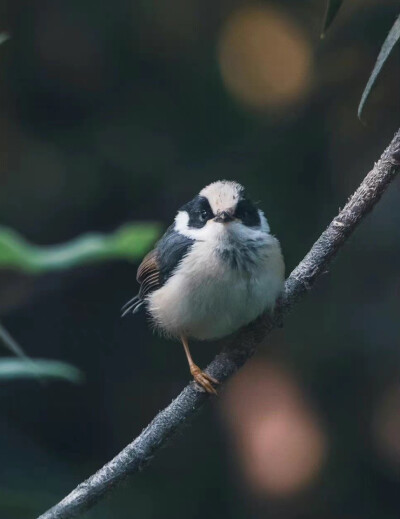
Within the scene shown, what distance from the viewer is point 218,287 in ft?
7.18

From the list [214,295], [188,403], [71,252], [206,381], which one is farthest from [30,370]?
[214,295]

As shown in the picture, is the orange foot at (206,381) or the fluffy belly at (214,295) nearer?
the orange foot at (206,381)

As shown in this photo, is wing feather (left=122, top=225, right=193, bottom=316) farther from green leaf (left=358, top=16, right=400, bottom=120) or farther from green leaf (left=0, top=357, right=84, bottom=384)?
green leaf (left=0, top=357, right=84, bottom=384)

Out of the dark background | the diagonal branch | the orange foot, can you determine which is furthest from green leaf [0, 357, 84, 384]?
the dark background

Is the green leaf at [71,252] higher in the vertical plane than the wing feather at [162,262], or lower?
higher

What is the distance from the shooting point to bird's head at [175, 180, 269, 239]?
225 centimetres

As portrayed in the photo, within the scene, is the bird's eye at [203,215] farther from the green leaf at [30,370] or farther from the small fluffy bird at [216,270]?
the green leaf at [30,370]

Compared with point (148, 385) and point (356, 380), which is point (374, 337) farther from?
point (148, 385)

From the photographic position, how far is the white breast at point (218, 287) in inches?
83.2

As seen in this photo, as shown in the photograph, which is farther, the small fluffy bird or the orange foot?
the small fluffy bird

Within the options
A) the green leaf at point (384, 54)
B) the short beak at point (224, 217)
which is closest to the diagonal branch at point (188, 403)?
the green leaf at point (384, 54)

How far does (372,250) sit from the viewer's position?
→ 4016 millimetres

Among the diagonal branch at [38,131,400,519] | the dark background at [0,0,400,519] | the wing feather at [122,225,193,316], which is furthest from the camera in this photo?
the dark background at [0,0,400,519]

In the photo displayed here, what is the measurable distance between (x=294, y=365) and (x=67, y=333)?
986 millimetres
